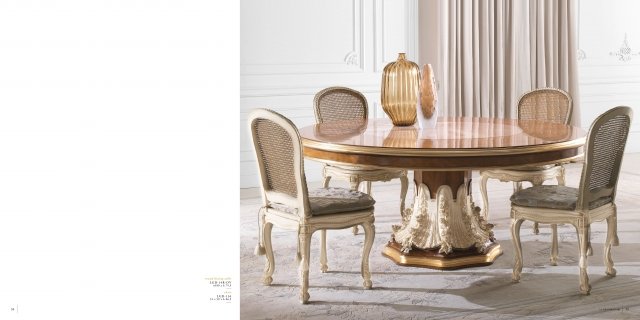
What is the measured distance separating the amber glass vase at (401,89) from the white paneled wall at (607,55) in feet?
12.9

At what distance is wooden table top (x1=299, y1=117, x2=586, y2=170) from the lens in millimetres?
3404

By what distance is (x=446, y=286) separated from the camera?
3633 mm

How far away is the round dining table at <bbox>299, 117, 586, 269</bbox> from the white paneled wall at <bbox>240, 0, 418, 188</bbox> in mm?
1957

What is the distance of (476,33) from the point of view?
6.80 metres

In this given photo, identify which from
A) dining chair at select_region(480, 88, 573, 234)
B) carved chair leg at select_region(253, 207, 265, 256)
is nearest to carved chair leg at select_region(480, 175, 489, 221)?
dining chair at select_region(480, 88, 573, 234)

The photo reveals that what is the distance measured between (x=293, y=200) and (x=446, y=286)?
812mm

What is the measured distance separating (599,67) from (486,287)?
4.74 metres

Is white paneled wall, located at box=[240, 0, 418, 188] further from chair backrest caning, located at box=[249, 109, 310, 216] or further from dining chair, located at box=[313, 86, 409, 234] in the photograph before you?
chair backrest caning, located at box=[249, 109, 310, 216]

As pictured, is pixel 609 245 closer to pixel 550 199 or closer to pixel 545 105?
pixel 550 199

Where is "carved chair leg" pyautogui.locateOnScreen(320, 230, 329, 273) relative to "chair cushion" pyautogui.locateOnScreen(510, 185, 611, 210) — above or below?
below

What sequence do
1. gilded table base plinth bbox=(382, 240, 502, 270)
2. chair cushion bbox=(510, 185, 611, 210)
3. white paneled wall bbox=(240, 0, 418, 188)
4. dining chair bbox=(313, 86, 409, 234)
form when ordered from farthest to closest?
white paneled wall bbox=(240, 0, 418, 188) → dining chair bbox=(313, 86, 409, 234) → gilded table base plinth bbox=(382, 240, 502, 270) → chair cushion bbox=(510, 185, 611, 210)

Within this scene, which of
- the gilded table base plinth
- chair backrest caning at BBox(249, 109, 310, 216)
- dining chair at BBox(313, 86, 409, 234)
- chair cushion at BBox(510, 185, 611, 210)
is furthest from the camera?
dining chair at BBox(313, 86, 409, 234)

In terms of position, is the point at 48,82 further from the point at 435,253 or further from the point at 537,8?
the point at 537,8

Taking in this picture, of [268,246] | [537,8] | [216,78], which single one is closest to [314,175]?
[537,8]
